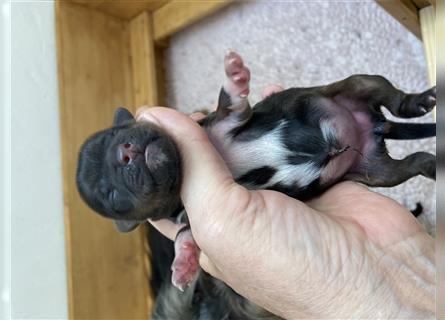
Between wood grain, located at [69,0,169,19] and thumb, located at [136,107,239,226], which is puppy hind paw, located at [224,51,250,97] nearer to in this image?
thumb, located at [136,107,239,226]

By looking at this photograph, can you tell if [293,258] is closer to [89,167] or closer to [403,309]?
[403,309]

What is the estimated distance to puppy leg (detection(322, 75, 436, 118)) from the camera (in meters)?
1.32

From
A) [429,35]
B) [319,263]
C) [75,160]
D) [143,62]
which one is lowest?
[319,263]

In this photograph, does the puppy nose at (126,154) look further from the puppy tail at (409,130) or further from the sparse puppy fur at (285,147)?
the puppy tail at (409,130)

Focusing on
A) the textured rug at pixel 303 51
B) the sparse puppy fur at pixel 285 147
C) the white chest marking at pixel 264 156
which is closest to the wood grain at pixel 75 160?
the textured rug at pixel 303 51

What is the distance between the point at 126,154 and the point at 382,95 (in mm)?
650

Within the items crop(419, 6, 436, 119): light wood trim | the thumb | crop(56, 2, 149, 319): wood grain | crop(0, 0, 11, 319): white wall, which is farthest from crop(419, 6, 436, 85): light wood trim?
crop(0, 0, 11, 319): white wall

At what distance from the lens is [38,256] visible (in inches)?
89.0

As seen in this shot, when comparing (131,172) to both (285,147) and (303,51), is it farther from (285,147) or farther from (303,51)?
(303,51)

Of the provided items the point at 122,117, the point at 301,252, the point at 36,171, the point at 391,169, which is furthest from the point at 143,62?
the point at 301,252

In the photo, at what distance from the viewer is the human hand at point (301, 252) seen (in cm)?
107

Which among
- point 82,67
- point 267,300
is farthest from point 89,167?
point 82,67

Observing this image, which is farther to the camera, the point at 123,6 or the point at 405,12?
the point at 123,6

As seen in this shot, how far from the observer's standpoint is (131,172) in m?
1.29
